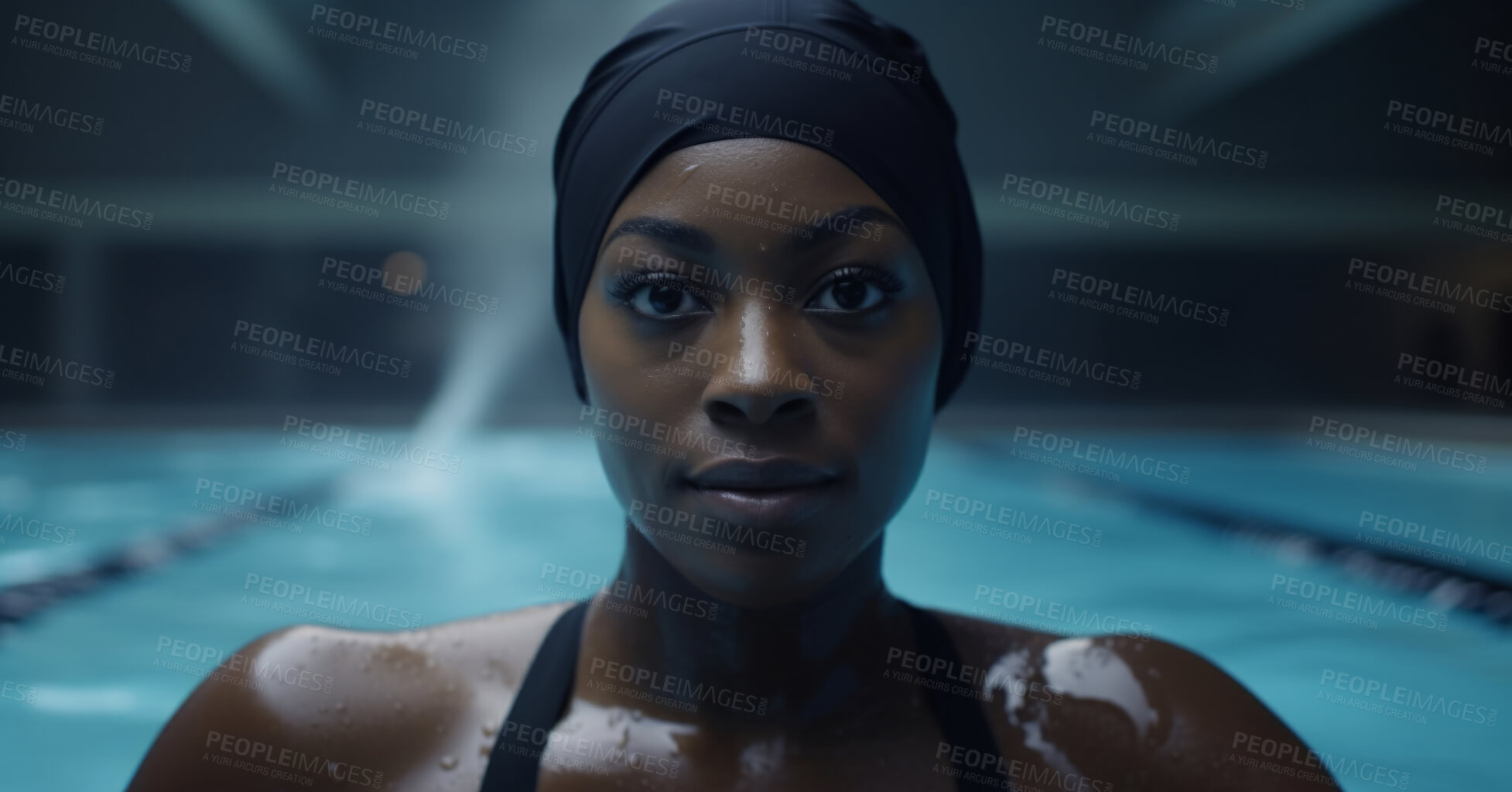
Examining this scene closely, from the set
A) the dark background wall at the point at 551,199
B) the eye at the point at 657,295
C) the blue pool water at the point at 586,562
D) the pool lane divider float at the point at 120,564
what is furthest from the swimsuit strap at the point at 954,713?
the dark background wall at the point at 551,199

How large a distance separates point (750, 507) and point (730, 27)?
0.79 m

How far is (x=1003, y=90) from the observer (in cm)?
1321

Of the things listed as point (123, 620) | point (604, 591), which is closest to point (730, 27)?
point (604, 591)

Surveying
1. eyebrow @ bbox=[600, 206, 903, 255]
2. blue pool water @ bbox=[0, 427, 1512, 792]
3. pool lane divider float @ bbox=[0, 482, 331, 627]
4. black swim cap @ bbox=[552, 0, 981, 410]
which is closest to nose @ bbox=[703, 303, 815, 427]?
eyebrow @ bbox=[600, 206, 903, 255]

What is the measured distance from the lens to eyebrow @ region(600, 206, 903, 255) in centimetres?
141

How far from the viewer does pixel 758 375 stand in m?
1.33

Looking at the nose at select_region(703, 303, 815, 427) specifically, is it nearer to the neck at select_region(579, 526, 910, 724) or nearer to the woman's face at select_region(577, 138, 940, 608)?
the woman's face at select_region(577, 138, 940, 608)

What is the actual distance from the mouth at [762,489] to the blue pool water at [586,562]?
11.0ft

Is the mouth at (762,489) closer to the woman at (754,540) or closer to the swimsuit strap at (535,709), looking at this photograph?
the woman at (754,540)

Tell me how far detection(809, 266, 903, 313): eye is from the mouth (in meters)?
0.24

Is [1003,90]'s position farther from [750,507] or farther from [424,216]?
[750,507]

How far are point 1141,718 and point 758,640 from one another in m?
0.68

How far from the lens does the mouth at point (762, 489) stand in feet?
4.45

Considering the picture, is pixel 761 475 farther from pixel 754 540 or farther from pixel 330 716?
pixel 330 716
